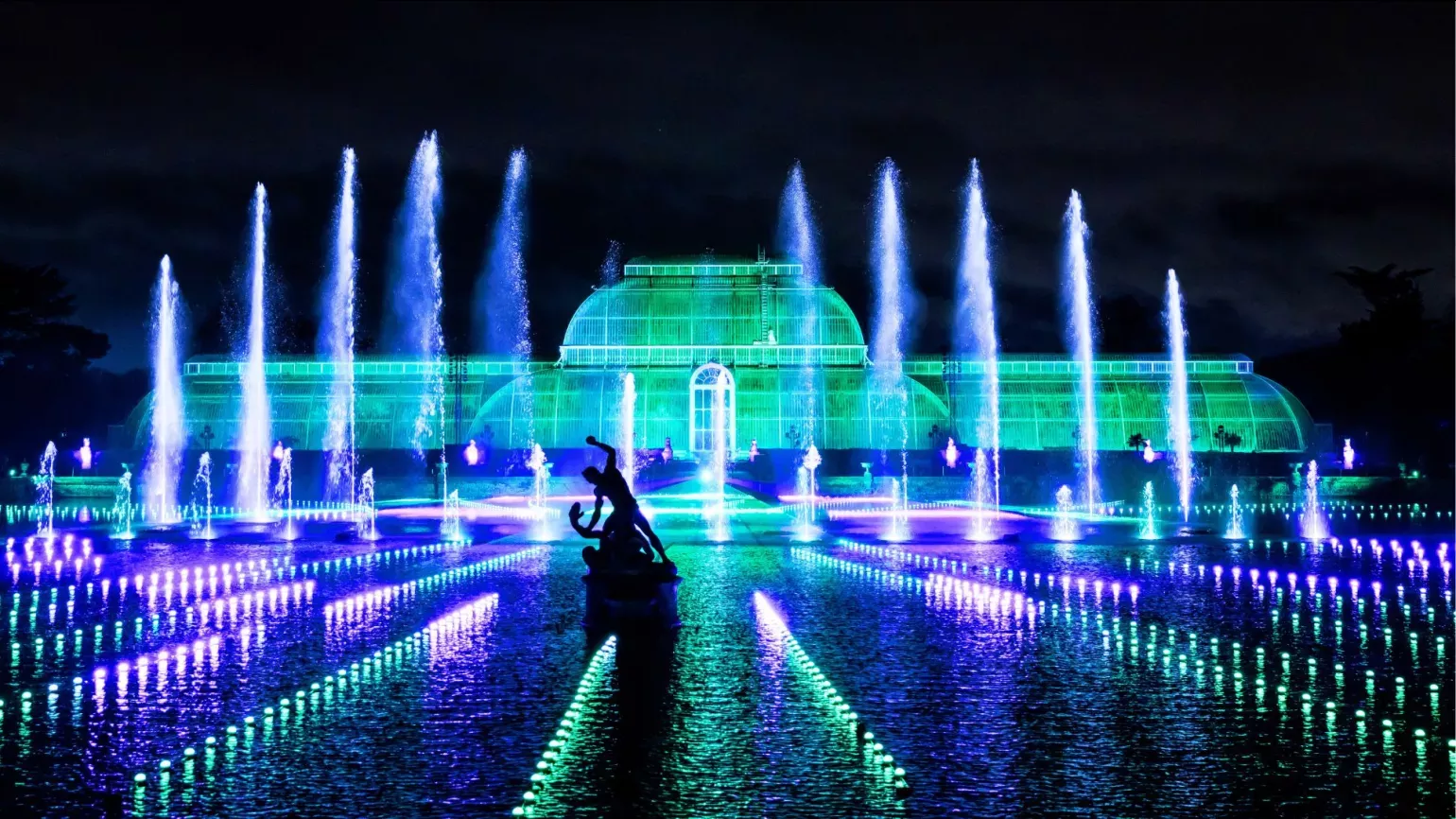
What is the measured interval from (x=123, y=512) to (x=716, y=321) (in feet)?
137

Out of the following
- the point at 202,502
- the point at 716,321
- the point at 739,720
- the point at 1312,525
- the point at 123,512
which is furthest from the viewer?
the point at 716,321

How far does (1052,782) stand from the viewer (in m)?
11.4

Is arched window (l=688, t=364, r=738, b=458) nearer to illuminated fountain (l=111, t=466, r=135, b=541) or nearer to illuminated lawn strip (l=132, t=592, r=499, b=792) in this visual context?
illuminated fountain (l=111, t=466, r=135, b=541)

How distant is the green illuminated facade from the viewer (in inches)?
3071

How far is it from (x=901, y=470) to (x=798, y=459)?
5890mm

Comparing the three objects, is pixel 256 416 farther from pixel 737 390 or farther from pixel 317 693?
pixel 317 693

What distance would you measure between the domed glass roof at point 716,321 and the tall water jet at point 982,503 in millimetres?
16246

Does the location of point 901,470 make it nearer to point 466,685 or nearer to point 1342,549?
point 1342,549

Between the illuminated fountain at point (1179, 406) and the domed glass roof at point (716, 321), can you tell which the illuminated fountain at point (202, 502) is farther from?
the illuminated fountain at point (1179, 406)

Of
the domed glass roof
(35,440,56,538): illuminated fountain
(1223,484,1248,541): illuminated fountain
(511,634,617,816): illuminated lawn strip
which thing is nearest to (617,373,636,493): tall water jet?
the domed glass roof

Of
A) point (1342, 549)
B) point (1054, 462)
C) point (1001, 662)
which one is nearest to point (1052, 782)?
point (1001, 662)

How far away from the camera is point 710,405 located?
78688 millimetres

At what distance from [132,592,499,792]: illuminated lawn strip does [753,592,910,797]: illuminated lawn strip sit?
16.2 feet

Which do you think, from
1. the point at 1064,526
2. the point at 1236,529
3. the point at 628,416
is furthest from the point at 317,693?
the point at 628,416
